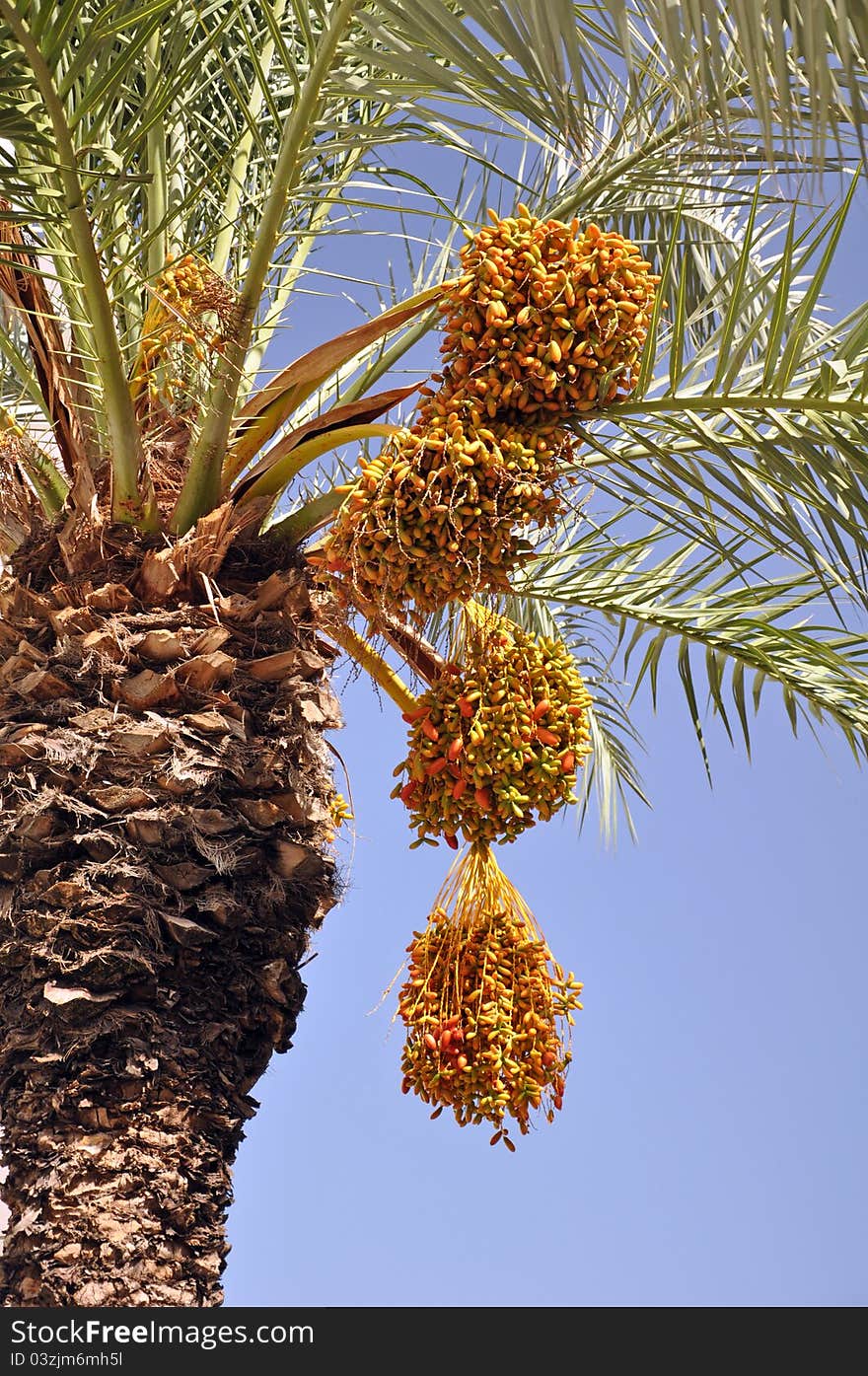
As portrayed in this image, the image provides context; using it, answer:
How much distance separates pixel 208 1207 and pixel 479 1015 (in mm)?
861

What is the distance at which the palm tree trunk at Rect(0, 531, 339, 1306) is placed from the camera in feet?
11.2

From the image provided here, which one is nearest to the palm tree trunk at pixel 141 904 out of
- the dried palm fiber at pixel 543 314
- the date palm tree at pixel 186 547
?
the date palm tree at pixel 186 547

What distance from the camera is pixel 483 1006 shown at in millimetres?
3887

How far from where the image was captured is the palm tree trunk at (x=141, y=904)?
3428 mm

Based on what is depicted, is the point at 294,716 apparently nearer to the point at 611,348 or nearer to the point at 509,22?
the point at 611,348

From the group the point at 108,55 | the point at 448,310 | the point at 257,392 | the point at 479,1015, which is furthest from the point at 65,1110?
the point at 108,55

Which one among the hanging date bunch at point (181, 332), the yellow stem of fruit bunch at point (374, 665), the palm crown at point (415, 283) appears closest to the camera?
the palm crown at point (415, 283)

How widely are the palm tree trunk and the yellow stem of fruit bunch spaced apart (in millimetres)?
138

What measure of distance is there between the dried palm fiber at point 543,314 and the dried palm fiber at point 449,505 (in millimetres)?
83

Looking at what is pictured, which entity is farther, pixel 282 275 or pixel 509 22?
pixel 282 275

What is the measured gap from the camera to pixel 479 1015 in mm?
3861
